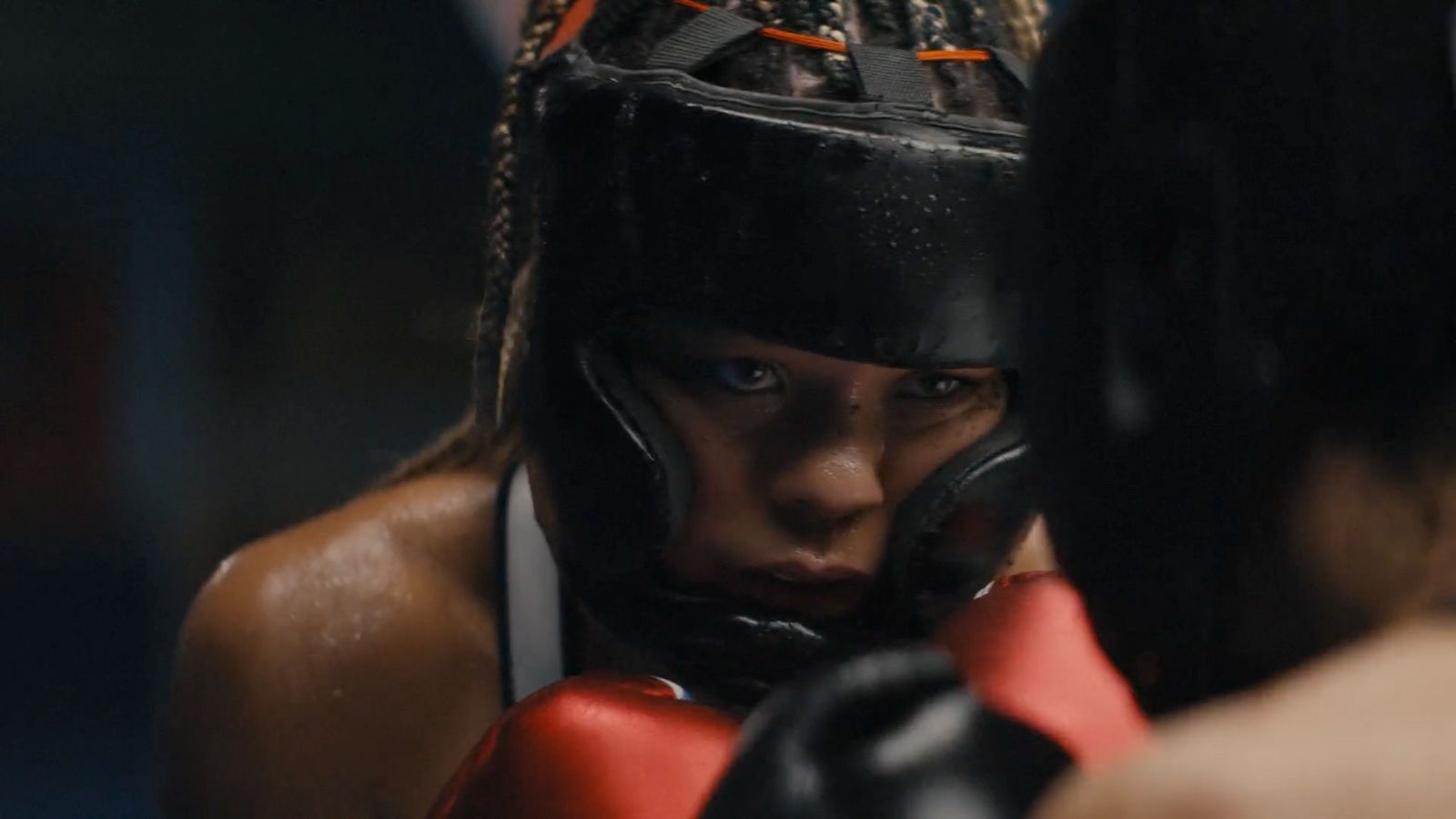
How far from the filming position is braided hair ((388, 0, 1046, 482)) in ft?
3.23

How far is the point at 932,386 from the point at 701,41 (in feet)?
0.77

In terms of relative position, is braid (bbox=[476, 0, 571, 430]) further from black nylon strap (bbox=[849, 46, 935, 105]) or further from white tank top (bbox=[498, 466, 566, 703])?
black nylon strap (bbox=[849, 46, 935, 105])

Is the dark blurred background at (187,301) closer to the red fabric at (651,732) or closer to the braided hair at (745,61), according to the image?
the braided hair at (745,61)

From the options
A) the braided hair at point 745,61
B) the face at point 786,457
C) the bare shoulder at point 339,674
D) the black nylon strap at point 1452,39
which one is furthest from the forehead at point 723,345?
the black nylon strap at point 1452,39

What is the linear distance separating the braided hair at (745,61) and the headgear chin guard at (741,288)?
35 millimetres

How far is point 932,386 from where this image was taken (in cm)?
99

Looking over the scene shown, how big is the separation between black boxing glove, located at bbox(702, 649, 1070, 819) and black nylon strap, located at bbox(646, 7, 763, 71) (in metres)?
0.47

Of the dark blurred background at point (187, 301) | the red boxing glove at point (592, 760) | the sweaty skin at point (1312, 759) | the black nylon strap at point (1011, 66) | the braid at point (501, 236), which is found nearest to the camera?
the sweaty skin at point (1312, 759)

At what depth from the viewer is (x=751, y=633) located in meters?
0.94

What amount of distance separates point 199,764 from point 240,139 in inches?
34.2

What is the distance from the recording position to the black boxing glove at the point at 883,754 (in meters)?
0.54

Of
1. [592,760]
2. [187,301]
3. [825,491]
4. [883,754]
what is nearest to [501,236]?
[825,491]

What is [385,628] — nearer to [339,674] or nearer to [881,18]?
[339,674]

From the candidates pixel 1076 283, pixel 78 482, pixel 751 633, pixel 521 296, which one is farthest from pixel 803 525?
pixel 78 482
